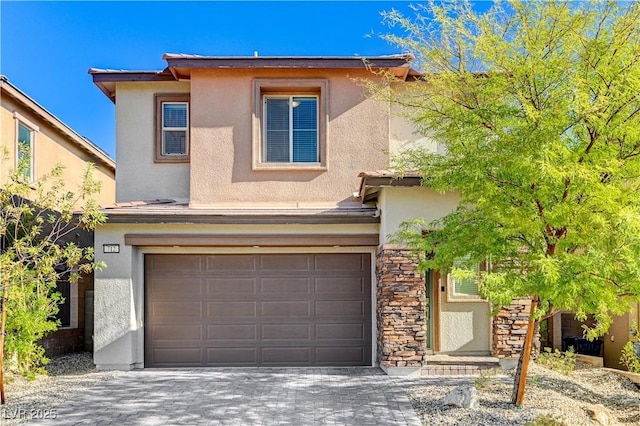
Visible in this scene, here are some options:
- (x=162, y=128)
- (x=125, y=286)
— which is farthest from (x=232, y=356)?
(x=162, y=128)

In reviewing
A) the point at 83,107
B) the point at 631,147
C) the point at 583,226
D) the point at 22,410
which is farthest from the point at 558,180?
the point at 83,107

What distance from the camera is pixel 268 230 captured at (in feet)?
41.0

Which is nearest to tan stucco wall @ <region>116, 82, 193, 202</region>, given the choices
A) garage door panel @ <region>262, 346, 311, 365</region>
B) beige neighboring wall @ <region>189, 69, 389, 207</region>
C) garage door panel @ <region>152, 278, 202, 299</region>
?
beige neighboring wall @ <region>189, 69, 389, 207</region>

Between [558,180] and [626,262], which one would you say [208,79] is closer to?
[558,180]

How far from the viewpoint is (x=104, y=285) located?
40.3 ft

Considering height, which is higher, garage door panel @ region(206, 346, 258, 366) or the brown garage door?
the brown garage door

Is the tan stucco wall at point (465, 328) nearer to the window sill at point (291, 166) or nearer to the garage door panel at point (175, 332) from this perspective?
the window sill at point (291, 166)

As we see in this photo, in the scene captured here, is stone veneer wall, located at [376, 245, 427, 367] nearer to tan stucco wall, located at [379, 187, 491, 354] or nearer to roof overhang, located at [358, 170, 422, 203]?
tan stucco wall, located at [379, 187, 491, 354]

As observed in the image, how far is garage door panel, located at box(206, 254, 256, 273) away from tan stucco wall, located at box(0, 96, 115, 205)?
9.31 ft

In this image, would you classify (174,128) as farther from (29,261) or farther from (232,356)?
(29,261)

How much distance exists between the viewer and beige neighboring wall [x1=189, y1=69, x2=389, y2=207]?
13266 mm

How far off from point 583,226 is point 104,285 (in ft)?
30.0

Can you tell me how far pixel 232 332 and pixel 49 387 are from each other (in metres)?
3.70

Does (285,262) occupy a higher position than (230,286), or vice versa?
(285,262)
